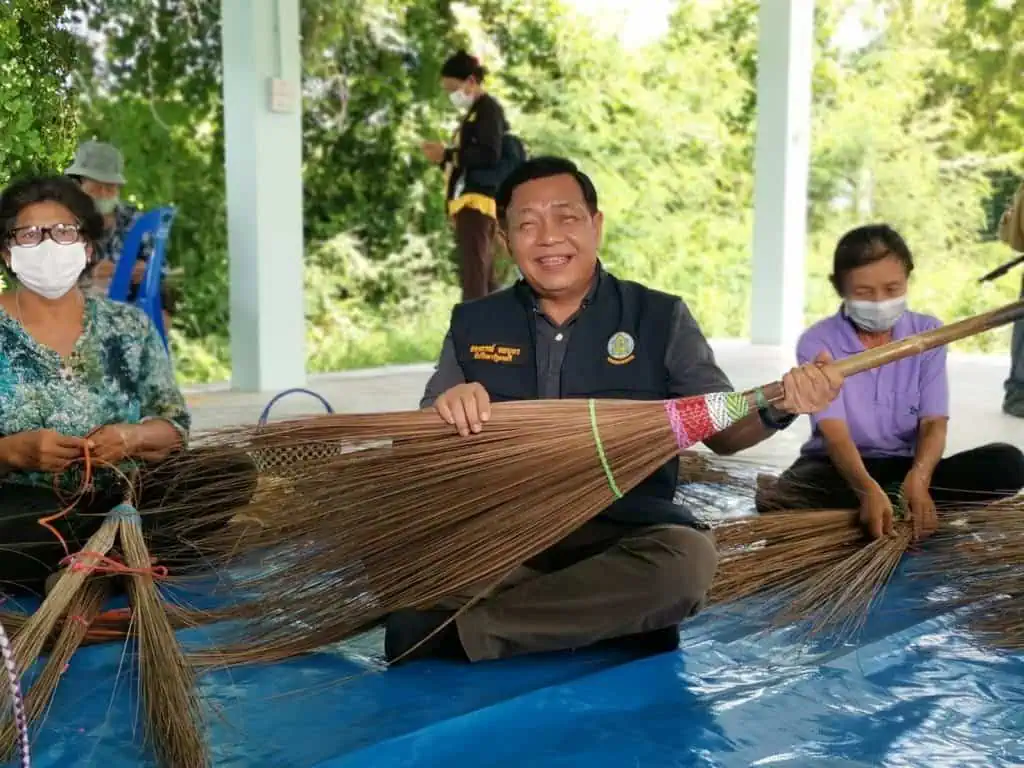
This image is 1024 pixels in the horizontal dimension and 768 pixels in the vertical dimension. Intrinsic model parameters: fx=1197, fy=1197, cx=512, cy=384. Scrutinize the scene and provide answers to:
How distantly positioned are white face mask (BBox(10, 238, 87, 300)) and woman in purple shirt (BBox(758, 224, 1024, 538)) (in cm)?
169

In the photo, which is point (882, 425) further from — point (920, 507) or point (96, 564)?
point (96, 564)

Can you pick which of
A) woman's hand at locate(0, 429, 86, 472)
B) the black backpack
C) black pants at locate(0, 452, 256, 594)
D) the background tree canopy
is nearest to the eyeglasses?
woman's hand at locate(0, 429, 86, 472)

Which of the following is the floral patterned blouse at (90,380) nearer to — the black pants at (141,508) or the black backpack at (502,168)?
the black pants at (141,508)

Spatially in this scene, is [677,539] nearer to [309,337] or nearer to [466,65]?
[466,65]

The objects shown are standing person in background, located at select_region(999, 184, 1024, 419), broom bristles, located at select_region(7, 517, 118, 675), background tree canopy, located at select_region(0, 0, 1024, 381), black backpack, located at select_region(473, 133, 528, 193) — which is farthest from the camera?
background tree canopy, located at select_region(0, 0, 1024, 381)

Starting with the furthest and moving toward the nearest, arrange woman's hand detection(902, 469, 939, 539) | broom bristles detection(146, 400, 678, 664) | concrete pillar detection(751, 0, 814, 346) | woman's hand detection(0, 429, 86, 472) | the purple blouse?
concrete pillar detection(751, 0, 814, 346) < the purple blouse < woman's hand detection(902, 469, 939, 539) < woman's hand detection(0, 429, 86, 472) < broom bristles detection(146, 400, 678, 664)

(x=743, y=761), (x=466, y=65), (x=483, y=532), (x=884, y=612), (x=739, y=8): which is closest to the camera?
(x=743, y=761)

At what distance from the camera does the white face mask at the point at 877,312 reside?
2.79 metres

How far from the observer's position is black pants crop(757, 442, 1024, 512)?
292 centimetres

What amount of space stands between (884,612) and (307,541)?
117cm

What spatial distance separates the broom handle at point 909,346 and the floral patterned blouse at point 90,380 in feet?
4.32

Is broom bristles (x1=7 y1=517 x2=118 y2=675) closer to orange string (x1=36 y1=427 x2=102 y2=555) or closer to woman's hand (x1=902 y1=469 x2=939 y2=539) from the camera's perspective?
orange string (x1=36 y1=427 x2=102 y2=555)

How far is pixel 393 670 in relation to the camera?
2.14 metres

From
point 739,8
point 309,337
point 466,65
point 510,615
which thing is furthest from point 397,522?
point 739,8
